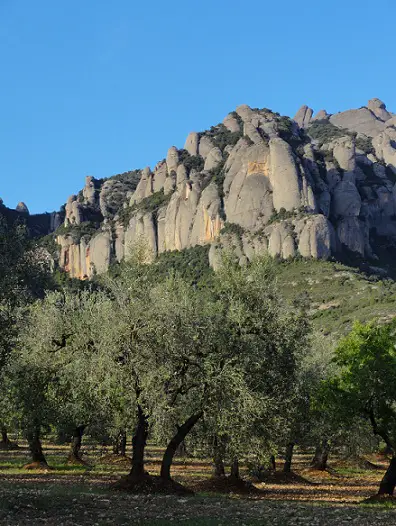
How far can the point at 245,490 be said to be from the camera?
30.9 meters

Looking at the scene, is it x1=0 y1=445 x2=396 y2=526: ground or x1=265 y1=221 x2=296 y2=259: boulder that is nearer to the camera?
x1=0 y1=445 x2=396 y2=526: ground

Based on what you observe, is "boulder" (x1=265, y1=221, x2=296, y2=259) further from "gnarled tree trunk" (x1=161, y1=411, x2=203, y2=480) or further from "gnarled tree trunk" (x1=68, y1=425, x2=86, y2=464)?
"gnarled tree trunk" (x1=161, y1=411, x2=203, y2=480)

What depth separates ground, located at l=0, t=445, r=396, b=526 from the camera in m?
19.5

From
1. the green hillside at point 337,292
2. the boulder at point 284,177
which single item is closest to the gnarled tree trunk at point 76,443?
the green hillside at point 337,292

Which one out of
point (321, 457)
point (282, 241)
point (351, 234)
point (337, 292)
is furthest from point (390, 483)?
point (351, 234)

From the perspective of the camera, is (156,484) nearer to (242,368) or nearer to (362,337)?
(242,368)

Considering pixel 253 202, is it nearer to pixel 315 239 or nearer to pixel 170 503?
pixel 315 239

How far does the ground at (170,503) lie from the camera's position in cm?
1953

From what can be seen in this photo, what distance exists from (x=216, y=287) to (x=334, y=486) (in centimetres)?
1802

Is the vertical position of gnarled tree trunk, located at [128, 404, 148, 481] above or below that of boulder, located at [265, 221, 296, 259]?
below

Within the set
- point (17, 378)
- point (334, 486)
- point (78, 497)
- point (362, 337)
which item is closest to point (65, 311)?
point (17, 378)

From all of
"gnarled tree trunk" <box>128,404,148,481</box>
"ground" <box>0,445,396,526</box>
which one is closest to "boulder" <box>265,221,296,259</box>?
"ground" <box>0,445,396,526</box>

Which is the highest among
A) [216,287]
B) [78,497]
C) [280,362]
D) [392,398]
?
[216,287]

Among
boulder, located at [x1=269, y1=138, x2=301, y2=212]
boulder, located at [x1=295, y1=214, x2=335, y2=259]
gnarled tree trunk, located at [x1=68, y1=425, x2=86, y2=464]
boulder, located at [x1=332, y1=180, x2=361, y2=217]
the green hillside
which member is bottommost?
gnarled tree trunk, located at [x1=68, y1=425, x2=86, y2=464]
